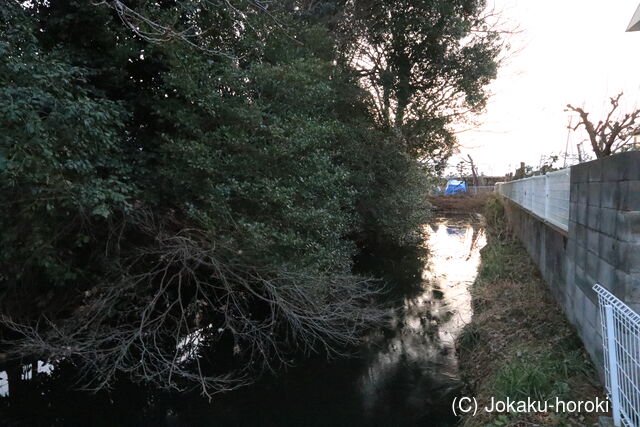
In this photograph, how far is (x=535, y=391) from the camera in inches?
155

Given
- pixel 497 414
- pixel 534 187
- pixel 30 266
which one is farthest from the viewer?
pixel 534 187

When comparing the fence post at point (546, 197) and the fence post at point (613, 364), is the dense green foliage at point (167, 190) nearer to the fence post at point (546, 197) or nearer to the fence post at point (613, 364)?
the fence post at point (546, 197)

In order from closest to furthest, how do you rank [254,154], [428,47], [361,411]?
1. [361,411]
2. [254,154]
3. [428,47]

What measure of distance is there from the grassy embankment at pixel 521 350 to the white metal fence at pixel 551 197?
3.47ft

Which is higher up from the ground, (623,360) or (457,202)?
(457,202)

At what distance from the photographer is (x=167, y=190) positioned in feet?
19.7

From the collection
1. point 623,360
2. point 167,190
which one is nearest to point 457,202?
point 167,190

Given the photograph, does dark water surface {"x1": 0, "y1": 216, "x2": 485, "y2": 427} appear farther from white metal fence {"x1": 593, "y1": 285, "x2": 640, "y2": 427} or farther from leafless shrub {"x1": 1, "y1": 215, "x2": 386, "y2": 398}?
white metal fence {"x1": 593, "y1": 285, "x2": 640, "y2": 427}

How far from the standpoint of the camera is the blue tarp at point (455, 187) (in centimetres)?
3150

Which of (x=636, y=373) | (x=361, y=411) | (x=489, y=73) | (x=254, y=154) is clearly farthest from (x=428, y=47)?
(x=636, y=373)

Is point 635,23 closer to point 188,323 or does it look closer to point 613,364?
point 613,364

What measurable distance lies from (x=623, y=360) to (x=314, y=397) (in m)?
3.50

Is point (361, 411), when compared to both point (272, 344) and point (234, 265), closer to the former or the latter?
point (272, 344)

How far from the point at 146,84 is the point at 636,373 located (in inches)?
249
